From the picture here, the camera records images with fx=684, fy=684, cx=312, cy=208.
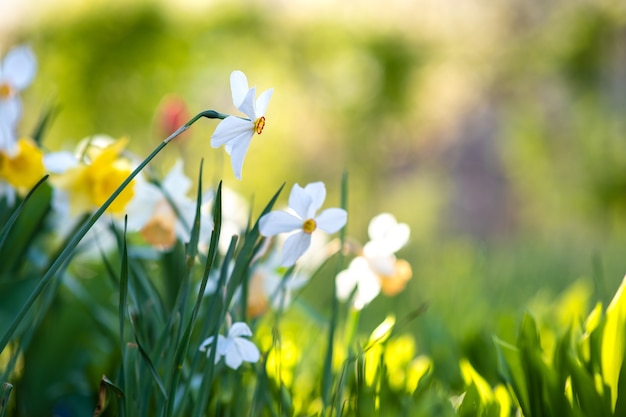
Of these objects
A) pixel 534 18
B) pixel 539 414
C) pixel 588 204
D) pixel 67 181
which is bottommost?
pixel 588 204

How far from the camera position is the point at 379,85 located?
6.73 meters

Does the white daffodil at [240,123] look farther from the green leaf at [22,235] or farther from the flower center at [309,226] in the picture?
the green leaf at [22,235]

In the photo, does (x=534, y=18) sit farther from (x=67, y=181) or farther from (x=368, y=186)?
(x=67, y=181)

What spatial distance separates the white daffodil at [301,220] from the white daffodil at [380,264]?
0.64 feet

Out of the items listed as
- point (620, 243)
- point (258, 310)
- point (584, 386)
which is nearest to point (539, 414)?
point (584, 386)

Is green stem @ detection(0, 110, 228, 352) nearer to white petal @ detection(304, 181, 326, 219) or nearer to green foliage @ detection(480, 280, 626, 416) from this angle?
white petal @ detection(304, 181, 326, 219)

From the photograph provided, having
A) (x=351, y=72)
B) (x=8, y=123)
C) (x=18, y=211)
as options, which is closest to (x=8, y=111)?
(x=8, y=123)

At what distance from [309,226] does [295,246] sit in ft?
0.06

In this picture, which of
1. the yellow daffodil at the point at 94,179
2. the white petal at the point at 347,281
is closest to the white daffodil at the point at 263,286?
the white petal at the point at 347,281

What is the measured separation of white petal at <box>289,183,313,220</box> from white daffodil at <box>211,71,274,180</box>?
0.05 metres

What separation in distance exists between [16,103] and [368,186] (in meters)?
6.66

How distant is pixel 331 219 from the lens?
53 cm

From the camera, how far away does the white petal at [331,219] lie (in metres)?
0.52

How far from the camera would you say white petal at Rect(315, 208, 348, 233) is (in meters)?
0.52
